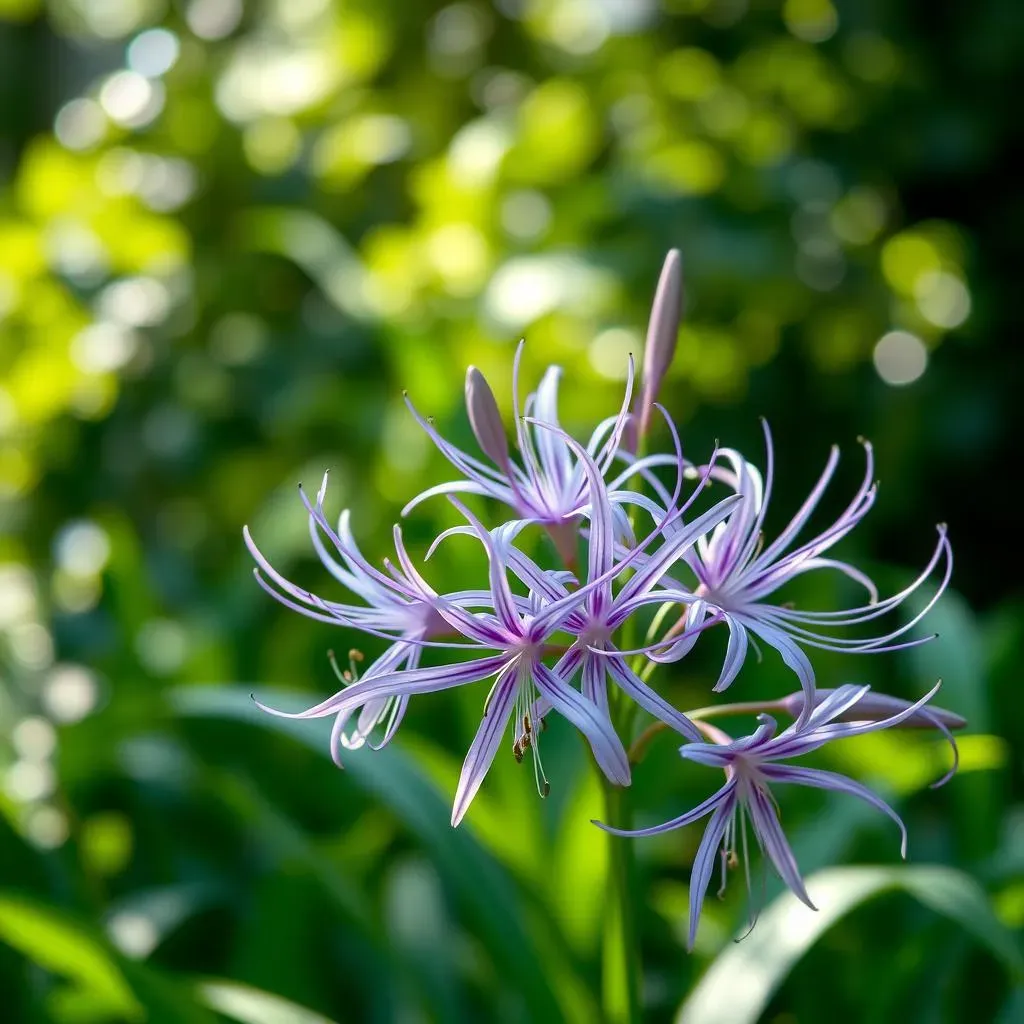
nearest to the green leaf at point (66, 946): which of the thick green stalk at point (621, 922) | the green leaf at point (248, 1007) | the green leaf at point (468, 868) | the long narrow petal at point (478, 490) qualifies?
the green leaf at point (248, 1007)

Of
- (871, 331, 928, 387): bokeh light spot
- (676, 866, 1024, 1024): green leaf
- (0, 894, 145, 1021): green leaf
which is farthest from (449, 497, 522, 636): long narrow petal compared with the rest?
(871, 331, 928, 387): bokeh light spot

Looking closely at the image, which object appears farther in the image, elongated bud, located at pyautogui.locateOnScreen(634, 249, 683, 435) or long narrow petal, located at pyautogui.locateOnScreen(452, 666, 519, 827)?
elongated bud, located at pyautogui.locateOnScreen(634, 249, 683, 435)

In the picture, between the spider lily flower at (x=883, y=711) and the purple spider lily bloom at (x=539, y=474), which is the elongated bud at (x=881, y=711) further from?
the purple spider lily bloom at (x=539, y=474)

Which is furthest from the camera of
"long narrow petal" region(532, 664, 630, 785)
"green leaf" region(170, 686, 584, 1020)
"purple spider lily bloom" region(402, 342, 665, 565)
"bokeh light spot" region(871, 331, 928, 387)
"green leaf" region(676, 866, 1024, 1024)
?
"bokeh light spot" region(871, 331, 928, 387)

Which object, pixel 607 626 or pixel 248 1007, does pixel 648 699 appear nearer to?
pixel 607 626

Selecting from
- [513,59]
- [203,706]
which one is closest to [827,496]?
[513,59]

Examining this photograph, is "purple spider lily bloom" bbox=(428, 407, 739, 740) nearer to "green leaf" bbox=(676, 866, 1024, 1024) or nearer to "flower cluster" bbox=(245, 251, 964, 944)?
"flower cluster" bbox=(245, 251, 964, 944)

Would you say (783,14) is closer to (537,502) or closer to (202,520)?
(202,520)
